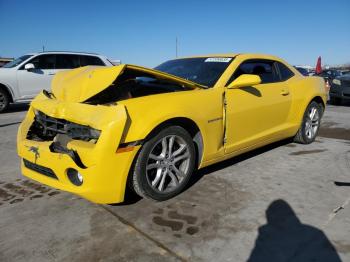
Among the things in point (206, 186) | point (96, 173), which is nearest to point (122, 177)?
point (96, 173)

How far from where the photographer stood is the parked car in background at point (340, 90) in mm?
11062

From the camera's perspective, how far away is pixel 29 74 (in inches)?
379

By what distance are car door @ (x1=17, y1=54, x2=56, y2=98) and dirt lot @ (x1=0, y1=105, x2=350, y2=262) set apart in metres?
6.20

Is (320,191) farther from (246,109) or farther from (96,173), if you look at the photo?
(96,173)

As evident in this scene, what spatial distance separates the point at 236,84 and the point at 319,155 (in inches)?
75.3

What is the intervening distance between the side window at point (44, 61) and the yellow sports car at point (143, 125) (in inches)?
267

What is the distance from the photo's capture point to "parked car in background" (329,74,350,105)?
11062 mm

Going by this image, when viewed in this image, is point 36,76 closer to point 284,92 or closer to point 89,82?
point 89,82

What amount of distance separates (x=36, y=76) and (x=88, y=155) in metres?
7.99

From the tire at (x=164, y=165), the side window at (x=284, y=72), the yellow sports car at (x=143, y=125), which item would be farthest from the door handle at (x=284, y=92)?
the tire at (x=164, y=165)

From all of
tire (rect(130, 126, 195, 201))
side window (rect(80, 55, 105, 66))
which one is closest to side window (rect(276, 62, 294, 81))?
tire (rect(130, 126, 195, 201))

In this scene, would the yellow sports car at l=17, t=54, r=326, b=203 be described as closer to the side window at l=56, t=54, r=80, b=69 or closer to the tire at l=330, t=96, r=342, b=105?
the side window at l=56, t=54, r=80, b=69

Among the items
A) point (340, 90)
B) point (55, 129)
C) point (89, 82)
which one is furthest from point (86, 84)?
point (340, 90)

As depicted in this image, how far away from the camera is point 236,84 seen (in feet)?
11.8
